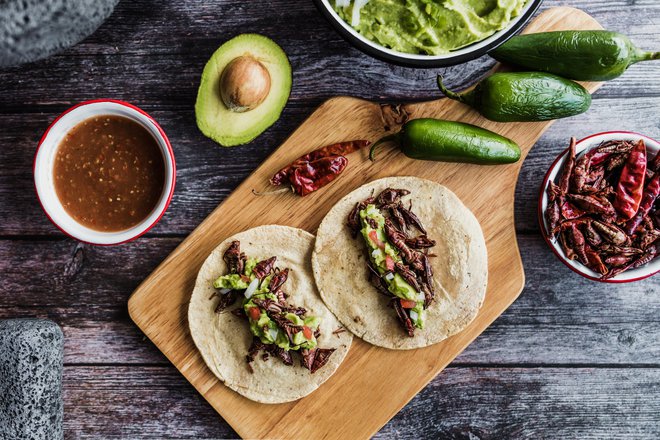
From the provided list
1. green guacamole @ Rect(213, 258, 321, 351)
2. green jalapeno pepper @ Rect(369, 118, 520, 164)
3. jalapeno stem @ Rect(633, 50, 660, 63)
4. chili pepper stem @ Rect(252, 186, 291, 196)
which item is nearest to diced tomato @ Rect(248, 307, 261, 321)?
green guacamole @ Rect(213, 258, 321, 351)

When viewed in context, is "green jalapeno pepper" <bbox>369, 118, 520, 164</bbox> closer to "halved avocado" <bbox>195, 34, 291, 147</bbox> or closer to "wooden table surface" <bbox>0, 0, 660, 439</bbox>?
"wooden table surface" <bbox>0, 0, 660, 439</bbox>

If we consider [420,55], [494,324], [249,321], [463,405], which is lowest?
[463,405]

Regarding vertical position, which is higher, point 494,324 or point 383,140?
point 383,140

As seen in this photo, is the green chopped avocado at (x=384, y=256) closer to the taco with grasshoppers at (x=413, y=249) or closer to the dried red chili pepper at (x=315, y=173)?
the taco with grasshoppers at (x=413, y=249)

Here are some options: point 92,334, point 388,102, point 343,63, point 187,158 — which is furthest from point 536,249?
point 92,334

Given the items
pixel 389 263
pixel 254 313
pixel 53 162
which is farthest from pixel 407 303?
pixel 53 162

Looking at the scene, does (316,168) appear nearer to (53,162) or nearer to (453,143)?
(453,143)

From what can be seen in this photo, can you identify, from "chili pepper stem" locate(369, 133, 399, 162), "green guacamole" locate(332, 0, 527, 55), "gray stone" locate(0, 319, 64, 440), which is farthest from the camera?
"chili pepper stem" locate(369, 133, 399, 162)
